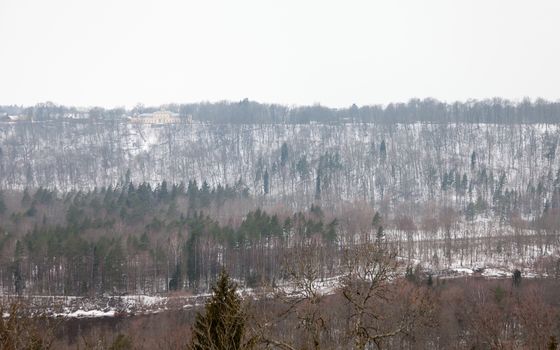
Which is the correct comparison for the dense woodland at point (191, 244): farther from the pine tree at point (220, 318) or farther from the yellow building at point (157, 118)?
the yellow building at point (157, 118)

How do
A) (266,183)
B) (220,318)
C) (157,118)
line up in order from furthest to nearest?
(157,118)
(266,183)
(220,318)

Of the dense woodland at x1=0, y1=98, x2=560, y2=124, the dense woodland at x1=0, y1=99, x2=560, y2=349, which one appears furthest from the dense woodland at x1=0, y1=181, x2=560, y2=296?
the dense woodland at x1=0, y1=98, x2=560, y2=124

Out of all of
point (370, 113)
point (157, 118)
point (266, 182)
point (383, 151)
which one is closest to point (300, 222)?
point (266, 182)

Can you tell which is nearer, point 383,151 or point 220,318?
point 220,318

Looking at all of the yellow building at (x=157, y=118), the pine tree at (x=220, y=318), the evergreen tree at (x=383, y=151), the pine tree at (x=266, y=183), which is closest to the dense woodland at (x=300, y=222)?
the pine tree at (x=220, y=318)

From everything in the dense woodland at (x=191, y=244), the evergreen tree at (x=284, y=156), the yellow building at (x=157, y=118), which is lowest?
the dense woodland at (x=191, y=244)

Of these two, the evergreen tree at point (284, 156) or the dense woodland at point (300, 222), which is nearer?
the dense woodland at point (300, 222)

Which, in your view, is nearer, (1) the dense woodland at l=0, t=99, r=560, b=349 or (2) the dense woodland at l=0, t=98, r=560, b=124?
(1) the dense woodland at l=0, t=99, r=560, b=349

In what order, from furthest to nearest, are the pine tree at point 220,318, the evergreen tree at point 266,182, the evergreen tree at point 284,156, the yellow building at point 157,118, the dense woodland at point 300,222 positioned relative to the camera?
the yellow building at point 157,118 < the evergreen tree at point 284,156 < the evergreen tree at point 266,182 < the dense woodland at point 300,222 < the pine tree at point 220,318

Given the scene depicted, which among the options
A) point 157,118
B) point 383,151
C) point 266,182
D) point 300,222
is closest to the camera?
point 300,222

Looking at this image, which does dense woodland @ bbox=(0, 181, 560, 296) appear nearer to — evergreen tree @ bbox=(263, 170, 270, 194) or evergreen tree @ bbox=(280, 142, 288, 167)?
evergreen tree @ bbox=(263, 170, 270, 194)

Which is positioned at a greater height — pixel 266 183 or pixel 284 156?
pixel 284 156

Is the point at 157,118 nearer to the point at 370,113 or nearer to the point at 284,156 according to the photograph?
the point at 284,156

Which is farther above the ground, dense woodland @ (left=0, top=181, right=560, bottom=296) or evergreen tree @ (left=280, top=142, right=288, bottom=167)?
evergreen tree @ (left=280, top=142, right=288, bottom=167)
